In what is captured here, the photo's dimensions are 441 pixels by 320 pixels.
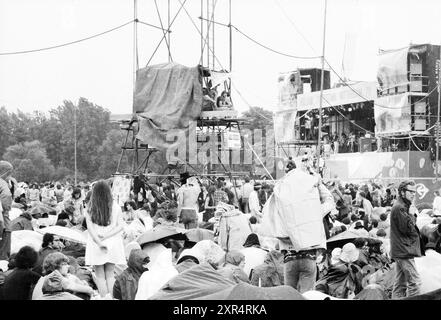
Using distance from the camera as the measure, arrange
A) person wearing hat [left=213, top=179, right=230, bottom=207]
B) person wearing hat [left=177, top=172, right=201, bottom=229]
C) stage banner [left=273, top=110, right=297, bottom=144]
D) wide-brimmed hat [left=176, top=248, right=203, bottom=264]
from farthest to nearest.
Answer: stage banner [left=273, top=110, right=297, bottom=144]
person wearing hat [left=213, top=179, right=230, bottom=207]
person wearing hat [left=177, top=172, right=201, bottom=229]
wide-brimmed hat [left=176, top=248, right=203, bottom=264]

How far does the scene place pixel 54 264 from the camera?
6148 mm

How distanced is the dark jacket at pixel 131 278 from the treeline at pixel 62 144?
39.2 metres

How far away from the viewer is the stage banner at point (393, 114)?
34.0 metres

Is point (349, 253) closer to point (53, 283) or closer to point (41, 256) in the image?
point (41, 256)

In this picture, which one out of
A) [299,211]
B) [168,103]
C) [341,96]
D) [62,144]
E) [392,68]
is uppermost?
[392,68]

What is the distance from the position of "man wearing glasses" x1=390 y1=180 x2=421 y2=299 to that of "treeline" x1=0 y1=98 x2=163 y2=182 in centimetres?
3914

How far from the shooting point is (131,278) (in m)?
7.09

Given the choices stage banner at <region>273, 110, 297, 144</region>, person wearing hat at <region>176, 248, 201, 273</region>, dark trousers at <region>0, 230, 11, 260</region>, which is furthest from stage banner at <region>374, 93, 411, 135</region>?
dark trousers at <region>0, 230, 11, 260</region>

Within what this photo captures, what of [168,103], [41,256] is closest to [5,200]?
[41,256]

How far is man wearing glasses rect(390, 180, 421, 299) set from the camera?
24.5 ft

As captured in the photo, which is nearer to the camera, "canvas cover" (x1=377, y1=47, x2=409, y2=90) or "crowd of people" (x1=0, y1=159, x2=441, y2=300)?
"crowd of people" (x1=0, y1=159, x2=441, y2=300)

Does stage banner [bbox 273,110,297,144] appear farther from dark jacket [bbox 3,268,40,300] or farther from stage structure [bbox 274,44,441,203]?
dark jacket [bbox 3,268,40,300]

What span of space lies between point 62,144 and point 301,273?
5356 cm

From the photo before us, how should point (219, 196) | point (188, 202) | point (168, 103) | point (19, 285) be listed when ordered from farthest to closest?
1. point (168, 103)
2. point (219, 196)
3. point (188, 202)
4. point (19, 285)
